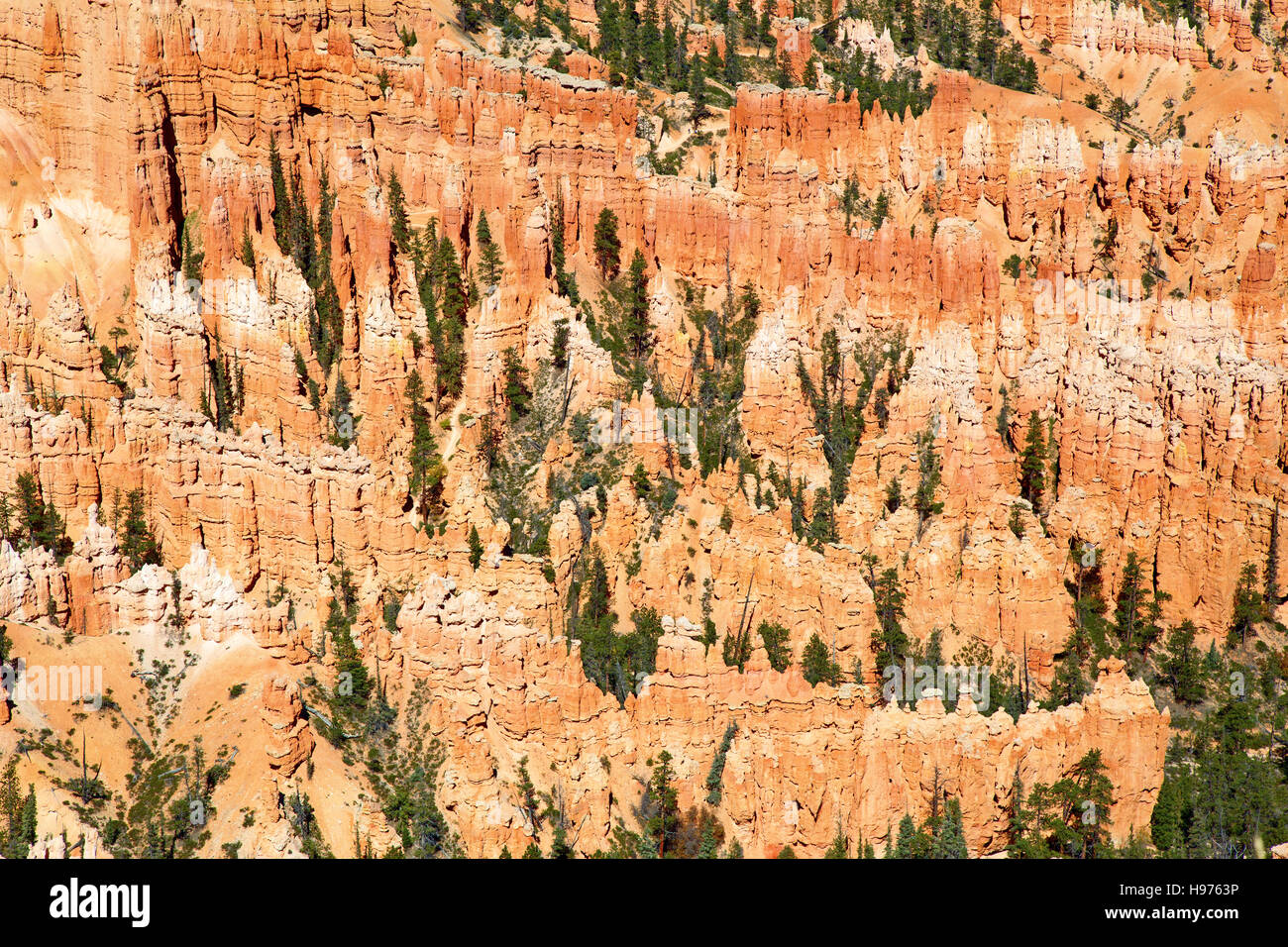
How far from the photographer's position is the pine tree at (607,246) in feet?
395

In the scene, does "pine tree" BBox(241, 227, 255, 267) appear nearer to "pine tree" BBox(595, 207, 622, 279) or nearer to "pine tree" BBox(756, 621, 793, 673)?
"pine tree" BBox(595, 207, 622, 279)

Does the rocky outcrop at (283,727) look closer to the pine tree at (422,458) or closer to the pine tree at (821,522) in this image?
the pine tree at (422,458)

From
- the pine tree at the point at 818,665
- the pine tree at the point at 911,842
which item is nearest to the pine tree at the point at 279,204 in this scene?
the pine tree at the point at 818,665

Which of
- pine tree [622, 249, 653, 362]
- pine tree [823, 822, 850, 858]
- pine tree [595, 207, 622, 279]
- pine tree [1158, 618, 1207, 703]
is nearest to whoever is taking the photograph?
pine tree [823, 822, 850, 858]

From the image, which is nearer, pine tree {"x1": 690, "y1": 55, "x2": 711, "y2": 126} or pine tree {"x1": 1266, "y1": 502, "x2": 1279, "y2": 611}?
pine tree {"x1": 1266, "y1": 502, "x2": 1279, "y2": 611}

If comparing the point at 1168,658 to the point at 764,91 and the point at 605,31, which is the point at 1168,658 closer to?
the point at 764,91

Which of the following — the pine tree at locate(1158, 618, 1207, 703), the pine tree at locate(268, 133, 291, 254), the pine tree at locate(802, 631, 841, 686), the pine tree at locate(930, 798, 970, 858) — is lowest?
the pine tree at locate(930, 798, 970, 858)

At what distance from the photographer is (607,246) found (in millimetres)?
120375

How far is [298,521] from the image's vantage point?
105m

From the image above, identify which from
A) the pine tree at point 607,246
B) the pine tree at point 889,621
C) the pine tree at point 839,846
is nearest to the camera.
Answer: the pine tree at point 839,846

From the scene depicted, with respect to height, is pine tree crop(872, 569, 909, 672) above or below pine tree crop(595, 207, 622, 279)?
below

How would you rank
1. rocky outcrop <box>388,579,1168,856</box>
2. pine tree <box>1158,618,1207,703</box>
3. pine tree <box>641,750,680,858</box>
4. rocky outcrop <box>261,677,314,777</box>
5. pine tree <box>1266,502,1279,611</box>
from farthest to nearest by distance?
1. pine tree <box>1266,502,1279,611</box>
2. pine tree <box>1158,618,1207,703</box>
3. rocky outcrop <box>388,579,1168,856</box>
4. pine tree <box>641,750,680,858</box>
5. rocky outcrop <box>261,677,314,777</box>

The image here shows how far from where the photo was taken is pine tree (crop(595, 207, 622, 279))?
120250 mm

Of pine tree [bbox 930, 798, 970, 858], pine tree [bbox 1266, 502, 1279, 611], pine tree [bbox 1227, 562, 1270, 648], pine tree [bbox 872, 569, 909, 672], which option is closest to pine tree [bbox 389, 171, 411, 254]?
pine tree [bbox 872, 569, 909, 672]
